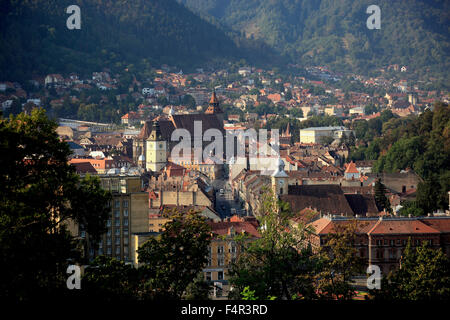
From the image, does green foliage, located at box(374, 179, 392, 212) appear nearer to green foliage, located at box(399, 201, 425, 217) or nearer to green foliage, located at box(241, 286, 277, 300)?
green foliage, located at box(399, 201, 425, 217)

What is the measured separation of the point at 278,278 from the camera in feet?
93.1

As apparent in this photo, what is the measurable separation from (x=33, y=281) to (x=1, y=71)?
467 feet

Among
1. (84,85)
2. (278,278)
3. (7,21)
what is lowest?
(278,278)

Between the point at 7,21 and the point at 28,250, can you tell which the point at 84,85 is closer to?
the point at 7,21

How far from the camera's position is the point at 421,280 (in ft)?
90.8

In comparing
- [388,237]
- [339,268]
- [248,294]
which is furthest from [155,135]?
[248,294]

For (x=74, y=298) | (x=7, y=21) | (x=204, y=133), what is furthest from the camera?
(x=7, y=21)

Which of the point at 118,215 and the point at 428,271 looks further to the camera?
the point at 118,215

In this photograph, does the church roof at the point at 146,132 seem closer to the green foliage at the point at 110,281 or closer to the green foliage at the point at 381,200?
the green foliage at the point at 381,200

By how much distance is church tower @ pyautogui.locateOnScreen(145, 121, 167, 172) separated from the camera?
9169 cm

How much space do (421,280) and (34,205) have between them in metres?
12.0

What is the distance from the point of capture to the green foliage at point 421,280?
Result: 2659 cm

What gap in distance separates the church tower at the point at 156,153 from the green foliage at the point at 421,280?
63013mm
